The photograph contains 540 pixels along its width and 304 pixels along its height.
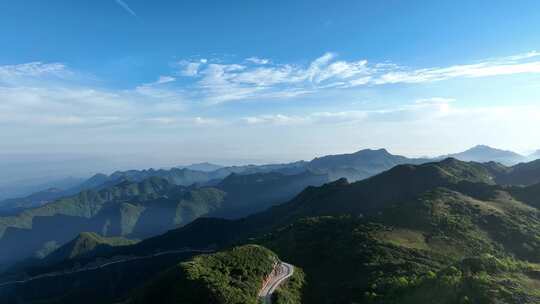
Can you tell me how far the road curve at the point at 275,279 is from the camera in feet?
199

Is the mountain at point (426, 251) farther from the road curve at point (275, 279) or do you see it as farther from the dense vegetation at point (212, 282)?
the dense vegetation at point (212, 282)

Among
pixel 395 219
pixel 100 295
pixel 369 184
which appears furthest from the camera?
pixel 369 184

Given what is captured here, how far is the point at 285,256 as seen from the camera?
3381 inches

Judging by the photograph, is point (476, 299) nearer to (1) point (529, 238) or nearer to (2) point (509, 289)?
(2) point (509, 289)

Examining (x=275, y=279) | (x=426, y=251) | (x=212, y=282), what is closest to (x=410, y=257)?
(x=426, y=251)

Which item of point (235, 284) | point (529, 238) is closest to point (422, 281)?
point (235, 284)

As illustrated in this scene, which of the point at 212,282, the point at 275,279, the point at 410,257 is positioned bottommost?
the point at 410,257

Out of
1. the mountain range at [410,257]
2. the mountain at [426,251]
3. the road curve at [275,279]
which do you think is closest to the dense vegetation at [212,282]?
the mountain range at [410,257]

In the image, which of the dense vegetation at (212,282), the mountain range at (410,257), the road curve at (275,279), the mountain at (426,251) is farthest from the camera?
the road curve at (275,279)

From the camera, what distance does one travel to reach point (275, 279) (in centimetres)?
6819

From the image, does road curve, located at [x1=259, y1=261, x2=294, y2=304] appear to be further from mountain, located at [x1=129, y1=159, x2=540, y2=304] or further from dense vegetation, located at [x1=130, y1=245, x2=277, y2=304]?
mountain, located at [x1=129, y1=159, x2=540, y2=304]

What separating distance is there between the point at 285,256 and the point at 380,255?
68.4ft

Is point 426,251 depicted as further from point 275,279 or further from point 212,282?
point 212,282

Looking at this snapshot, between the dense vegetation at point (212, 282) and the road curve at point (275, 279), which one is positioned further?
the road curve at point (275, 279)
